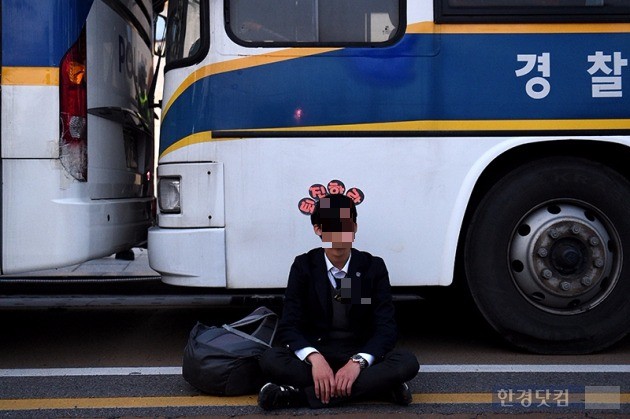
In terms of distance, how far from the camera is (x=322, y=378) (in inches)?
153

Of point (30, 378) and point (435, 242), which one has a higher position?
point (435, 242)

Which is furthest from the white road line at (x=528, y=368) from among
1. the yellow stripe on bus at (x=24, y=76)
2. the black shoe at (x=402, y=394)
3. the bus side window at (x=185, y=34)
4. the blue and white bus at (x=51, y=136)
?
the yellow stripe on bus at (x=24, y=76)

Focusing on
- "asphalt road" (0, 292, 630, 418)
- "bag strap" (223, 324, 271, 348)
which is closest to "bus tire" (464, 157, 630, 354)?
"asphalt road" (0, 292, 630, 418)

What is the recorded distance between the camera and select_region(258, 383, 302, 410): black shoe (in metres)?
3.93

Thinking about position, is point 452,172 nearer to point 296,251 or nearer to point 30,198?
point 296,251

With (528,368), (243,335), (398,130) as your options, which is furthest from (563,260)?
(243,335)

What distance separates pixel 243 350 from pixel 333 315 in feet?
1.59

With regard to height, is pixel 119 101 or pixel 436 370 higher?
pixel 119 101

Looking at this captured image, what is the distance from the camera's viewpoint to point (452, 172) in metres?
4.82

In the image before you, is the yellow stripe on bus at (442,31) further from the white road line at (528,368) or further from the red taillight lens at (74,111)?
the white road line at (528,368)

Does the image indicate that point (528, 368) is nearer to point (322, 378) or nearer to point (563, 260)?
point (563, 260)

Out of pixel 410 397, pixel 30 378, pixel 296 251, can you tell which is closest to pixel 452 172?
pixel 296 251

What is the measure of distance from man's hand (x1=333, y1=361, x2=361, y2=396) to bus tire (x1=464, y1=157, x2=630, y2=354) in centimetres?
123

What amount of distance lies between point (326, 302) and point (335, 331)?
156 mm
